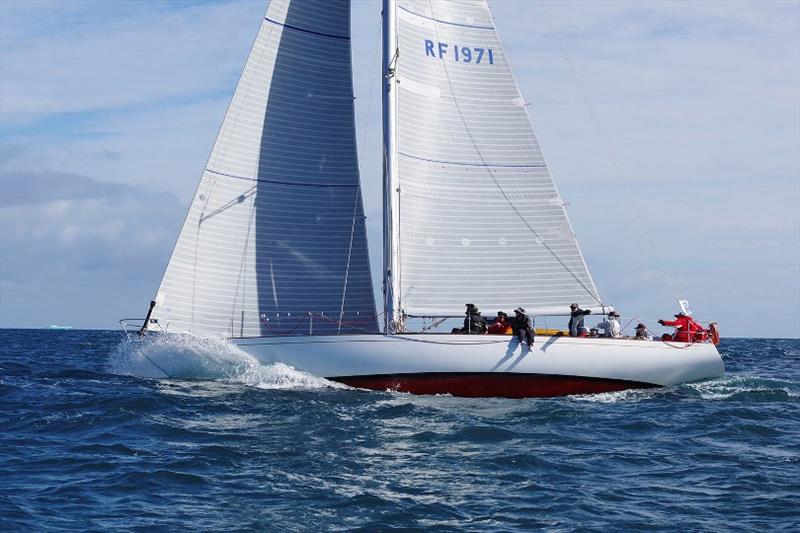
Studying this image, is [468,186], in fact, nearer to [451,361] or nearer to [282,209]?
[282,209]

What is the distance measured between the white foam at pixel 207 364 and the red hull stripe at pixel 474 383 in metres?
0.82

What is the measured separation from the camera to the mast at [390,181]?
71.1 ft

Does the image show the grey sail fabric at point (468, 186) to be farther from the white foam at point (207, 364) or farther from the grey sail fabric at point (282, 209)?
the white foam at point (207, 364)

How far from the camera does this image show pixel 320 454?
14195mm

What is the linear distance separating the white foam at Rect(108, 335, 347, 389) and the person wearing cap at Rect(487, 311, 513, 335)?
3.41 metres

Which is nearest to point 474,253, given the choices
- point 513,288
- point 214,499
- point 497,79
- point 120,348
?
point 513,288

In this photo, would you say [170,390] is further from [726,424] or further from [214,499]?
[726,424]

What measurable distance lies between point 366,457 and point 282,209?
9485 millimetres

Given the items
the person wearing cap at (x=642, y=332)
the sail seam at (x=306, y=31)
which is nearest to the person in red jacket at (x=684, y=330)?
the person wearing cap at (x=642, y=332)

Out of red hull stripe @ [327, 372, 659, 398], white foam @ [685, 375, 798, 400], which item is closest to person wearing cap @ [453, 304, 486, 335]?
red hull stripe @ [327, 372, 659, 398]

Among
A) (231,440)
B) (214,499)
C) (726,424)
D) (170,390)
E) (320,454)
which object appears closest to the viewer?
(214,499)

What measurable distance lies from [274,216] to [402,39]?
16.2 feet

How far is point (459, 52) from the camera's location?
23422 mm

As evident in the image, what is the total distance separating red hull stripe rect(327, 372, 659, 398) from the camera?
66.6 ft
